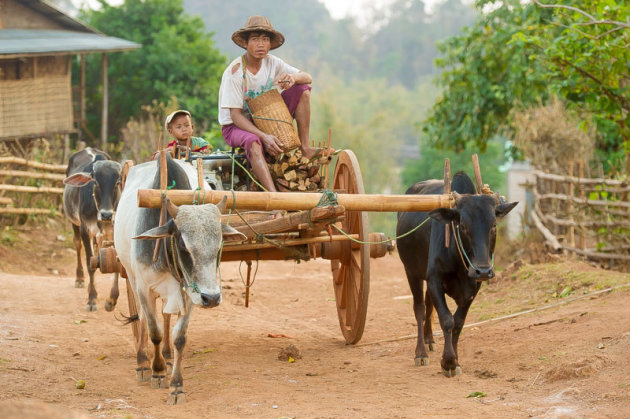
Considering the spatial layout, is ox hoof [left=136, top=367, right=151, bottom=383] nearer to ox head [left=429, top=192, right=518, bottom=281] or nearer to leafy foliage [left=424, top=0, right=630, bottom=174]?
ox head [left=429, top=192, right=518, bottom=281]

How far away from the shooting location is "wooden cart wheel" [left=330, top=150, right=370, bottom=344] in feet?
21.7

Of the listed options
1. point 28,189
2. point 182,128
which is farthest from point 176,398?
point 28,189

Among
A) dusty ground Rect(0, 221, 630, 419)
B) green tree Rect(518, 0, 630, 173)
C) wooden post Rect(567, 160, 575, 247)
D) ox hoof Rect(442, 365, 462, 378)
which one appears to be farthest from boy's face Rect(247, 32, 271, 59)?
wooden post Rect(567, 160, 575, 247)

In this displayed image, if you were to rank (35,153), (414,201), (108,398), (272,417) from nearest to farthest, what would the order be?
(272,417) < (108,398) < (414,201) < (35,153)

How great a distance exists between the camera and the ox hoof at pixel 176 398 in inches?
207

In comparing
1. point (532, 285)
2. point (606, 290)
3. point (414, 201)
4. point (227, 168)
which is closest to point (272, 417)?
point (414, 201)

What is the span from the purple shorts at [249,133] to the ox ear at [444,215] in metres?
1.62

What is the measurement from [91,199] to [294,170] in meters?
3.96

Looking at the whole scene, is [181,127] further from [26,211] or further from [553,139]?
[553,139]

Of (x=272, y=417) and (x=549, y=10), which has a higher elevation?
(x=549, y=10)

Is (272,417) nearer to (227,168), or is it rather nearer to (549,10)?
(227,168)

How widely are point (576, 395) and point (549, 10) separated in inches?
439

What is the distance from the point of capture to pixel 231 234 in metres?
5.03

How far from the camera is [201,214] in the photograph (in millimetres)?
4973
